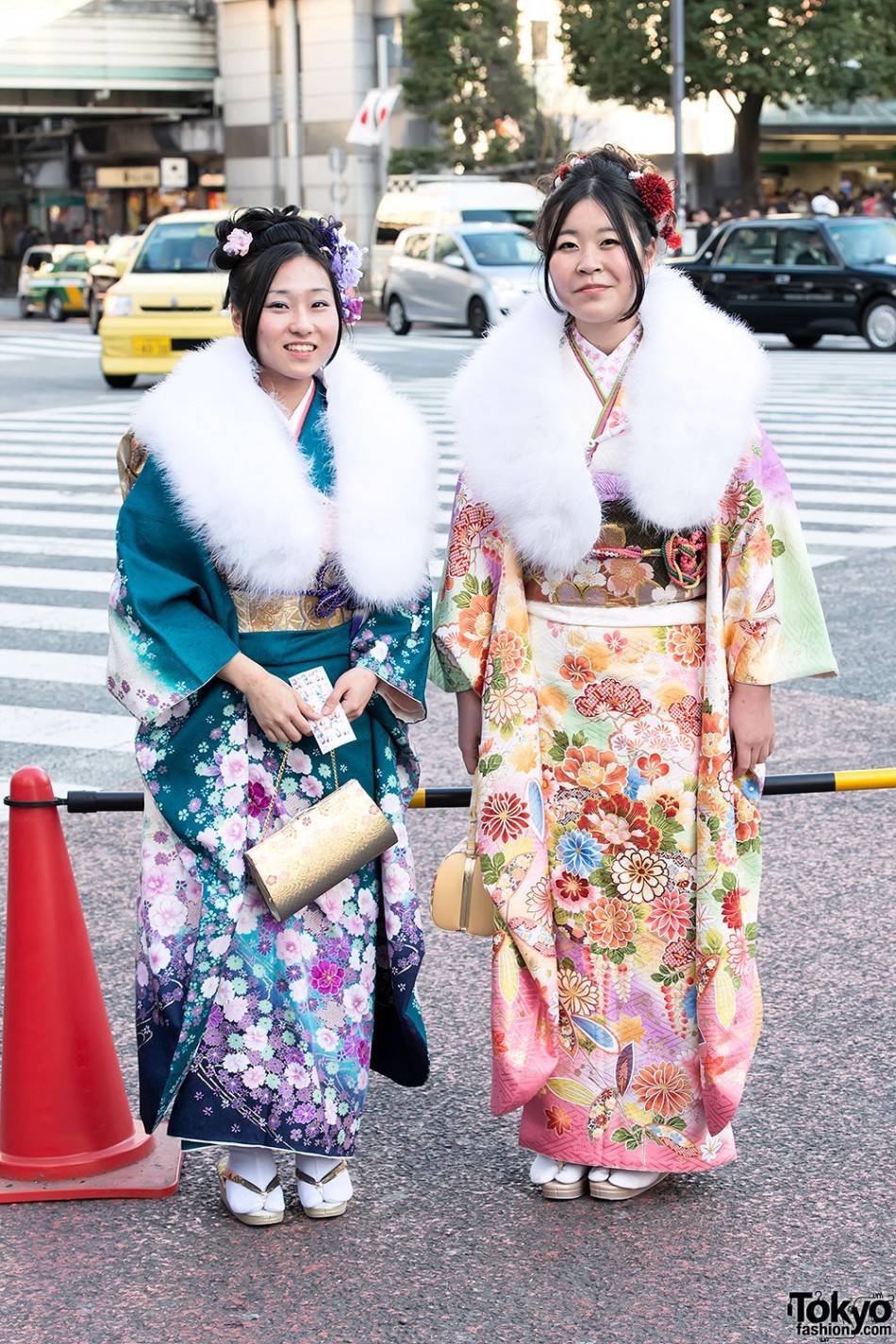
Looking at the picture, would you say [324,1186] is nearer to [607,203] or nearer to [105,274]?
[607,203]

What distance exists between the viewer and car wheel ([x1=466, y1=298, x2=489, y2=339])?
21.0m

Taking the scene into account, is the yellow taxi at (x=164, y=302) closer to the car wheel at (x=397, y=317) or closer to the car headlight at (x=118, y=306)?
the car headlight at (x=118, y=306)

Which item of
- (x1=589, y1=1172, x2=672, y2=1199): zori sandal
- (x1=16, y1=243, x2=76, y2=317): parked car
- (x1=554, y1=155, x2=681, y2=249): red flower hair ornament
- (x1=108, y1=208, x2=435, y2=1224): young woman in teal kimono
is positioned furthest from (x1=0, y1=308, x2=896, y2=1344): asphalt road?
(x1=16, y1=243, x2=76, y2=317): parked car

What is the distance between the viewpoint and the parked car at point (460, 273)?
20672 millimetres

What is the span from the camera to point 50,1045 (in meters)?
3.12

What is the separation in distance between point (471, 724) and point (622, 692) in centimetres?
29

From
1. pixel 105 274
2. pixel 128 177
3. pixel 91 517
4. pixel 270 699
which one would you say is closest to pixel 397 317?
pixel 105 274

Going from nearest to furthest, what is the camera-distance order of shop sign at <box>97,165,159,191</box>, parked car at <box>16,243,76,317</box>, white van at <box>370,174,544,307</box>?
white van at <box>370,174,544,307</box> → parked car at <box>16,243,76,317</box> → shop sign at <box>97,165,159,191</box>

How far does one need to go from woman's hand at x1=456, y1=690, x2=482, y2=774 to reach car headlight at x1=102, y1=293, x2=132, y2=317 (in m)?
13.1

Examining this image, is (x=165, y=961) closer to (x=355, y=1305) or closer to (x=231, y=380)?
(x=355, y=1305)

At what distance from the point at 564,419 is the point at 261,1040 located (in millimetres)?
1112

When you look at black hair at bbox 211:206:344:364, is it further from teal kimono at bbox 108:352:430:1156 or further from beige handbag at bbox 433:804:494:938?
beige handbag at bbox 433:804:494:938

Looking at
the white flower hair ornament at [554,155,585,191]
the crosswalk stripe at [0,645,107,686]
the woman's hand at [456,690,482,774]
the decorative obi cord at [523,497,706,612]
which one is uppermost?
the white flower hair ornament at [554,155,585,191]

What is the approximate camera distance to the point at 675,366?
2.85 meters
